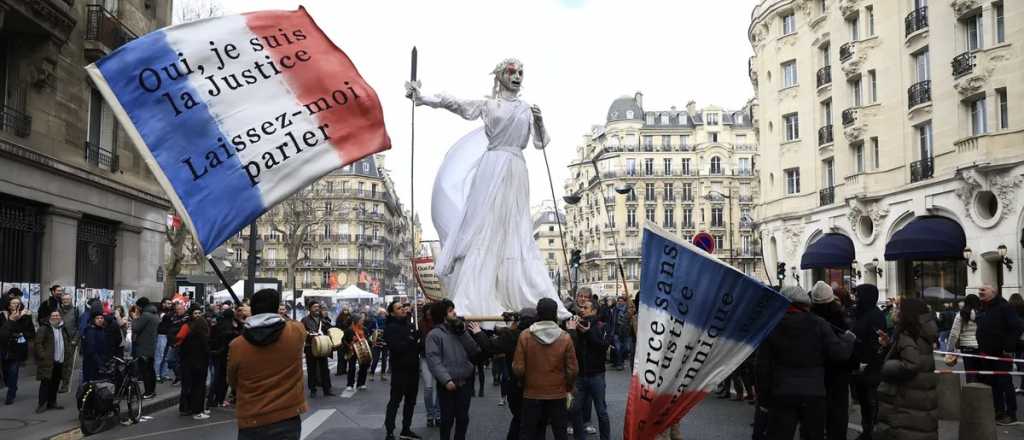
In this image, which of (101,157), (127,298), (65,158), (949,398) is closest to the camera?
(949,398)

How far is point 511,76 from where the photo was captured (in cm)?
1028

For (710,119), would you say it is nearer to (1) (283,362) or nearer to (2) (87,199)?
(2) (87,199)

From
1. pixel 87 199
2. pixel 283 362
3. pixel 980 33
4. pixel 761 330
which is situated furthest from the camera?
pixel 980 33

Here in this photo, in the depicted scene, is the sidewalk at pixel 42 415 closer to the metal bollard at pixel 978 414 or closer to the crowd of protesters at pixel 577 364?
the crowd of protesters at pixel 577 364

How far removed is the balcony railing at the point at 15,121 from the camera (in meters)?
17.4

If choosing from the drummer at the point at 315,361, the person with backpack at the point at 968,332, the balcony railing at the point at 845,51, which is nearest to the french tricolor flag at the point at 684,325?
the person with backpack at the point at 968,332

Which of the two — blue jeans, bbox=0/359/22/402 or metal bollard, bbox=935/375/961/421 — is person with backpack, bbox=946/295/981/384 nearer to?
metal bollard, bbox=935/375/961/421

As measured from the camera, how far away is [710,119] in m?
103

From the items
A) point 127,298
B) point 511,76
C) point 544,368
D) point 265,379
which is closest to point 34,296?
point 127,298

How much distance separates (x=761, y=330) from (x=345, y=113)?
372cm

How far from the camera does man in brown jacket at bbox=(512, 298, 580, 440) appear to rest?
7.54 meters

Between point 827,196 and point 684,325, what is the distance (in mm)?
32911

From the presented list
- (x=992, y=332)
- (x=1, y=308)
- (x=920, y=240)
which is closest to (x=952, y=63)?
(x=920, y=240)

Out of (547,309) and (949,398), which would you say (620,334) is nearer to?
(949,398)
